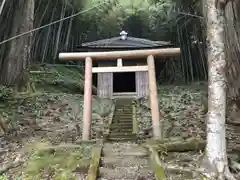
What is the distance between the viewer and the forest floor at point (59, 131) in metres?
3.83

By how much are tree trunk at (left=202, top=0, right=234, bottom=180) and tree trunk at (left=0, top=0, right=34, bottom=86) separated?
253 inches

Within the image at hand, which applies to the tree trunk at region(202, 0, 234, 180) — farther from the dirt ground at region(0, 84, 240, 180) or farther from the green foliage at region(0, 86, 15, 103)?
the green foliage at region(0, 86, 15, 103)

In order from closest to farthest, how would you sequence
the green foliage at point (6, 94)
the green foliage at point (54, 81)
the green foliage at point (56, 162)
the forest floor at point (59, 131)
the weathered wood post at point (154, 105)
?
the green foliage at point (56, 162), the forest floor at point (59, 131), the weathered wood post at point (154, 105), the green foliage at point (6, 94), the green foliage at point (54, 81)

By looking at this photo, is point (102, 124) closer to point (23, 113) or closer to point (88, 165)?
point (23, 113)

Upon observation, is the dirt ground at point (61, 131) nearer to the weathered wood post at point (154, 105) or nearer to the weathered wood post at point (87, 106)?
the weathered wood post at point (87, 106)

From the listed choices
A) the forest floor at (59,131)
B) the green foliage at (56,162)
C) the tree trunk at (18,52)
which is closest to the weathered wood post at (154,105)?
the forest floor at (59,131)

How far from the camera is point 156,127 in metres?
5.26

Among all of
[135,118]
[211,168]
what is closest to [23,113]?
[135,118]

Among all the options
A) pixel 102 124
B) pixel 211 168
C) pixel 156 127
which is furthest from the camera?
pixel 102 124

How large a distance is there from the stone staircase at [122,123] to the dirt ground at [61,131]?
353 millimetres

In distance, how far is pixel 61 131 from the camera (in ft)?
21.6

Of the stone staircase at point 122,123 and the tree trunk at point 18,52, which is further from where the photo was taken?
the tree trunk at point 18,52

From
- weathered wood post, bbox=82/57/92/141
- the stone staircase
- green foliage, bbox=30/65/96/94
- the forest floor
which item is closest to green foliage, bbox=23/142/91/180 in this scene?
the forest floor

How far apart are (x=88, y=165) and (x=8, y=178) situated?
1129 mm
